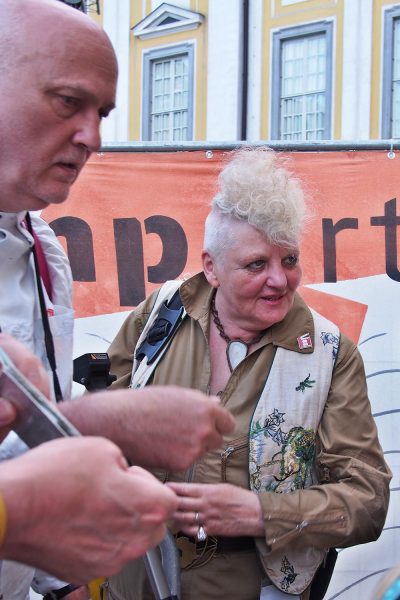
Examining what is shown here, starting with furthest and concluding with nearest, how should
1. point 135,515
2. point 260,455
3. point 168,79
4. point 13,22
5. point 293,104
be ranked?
point 168,79 < point 293,104 < point 260,455 < point 13,22 < point 135,515

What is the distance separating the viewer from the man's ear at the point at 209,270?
284 cm

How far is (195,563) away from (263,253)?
0.98 m

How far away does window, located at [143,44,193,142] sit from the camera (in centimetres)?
1714

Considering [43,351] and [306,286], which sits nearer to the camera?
[43,351]

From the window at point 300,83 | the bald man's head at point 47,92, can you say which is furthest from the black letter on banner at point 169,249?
the window at point 300,83

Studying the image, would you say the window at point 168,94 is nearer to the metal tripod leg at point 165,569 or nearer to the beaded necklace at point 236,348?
the beaded necklace at point 236,348

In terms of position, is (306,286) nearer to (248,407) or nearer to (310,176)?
(310,176)

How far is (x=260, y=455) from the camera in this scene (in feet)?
8.09

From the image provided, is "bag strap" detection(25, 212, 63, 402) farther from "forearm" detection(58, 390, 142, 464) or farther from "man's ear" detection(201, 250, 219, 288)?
"man's ear" detection(201, 250, 219, 288)

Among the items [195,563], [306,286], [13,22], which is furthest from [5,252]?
[306,286]

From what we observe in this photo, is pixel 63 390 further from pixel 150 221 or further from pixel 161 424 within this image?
pixel 150 221

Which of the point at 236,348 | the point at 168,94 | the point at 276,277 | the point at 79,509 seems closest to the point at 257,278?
the point at 276,277

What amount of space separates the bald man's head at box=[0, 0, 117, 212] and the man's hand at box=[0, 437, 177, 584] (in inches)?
33.3

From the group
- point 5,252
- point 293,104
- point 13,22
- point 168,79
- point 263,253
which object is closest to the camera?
point 13,22
